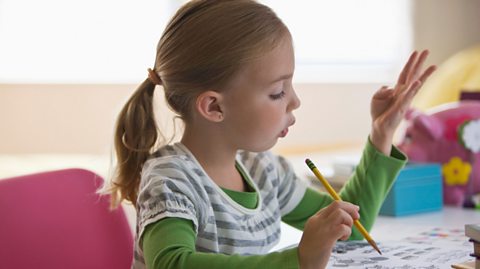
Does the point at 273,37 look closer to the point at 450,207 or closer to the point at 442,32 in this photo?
the point at 450,207

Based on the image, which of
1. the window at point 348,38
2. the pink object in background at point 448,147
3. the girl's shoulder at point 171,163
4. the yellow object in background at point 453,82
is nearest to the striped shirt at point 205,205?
the girl's shoulder at point 171,163

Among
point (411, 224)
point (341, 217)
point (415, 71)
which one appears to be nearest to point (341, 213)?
point (341, 217)

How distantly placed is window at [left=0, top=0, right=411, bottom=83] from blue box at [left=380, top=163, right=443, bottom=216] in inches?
107

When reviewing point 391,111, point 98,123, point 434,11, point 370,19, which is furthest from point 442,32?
point 391,111

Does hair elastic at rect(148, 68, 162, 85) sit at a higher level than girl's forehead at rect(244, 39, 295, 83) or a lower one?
lower

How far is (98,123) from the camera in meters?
4.47

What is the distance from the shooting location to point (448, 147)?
1.70 metres

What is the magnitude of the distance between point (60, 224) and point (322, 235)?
19.8 inches

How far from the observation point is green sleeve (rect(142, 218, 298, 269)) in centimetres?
86

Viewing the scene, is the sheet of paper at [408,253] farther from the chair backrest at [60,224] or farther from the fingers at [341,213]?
the chair backrest at [60,224]

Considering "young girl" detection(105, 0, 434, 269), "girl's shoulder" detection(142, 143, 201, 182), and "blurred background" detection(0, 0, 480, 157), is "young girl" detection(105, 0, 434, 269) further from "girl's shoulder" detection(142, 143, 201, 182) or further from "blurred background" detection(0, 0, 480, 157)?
"blurred background" detection(0, 0, 480, 157)

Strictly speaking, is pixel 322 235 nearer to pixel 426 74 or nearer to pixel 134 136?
pixel 134 136

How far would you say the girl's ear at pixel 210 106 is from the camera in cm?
104

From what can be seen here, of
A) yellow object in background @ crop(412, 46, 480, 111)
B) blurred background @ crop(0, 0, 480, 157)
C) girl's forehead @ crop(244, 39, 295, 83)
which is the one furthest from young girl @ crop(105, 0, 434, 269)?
blurred background @ crop(0, 0, 480, 157)
